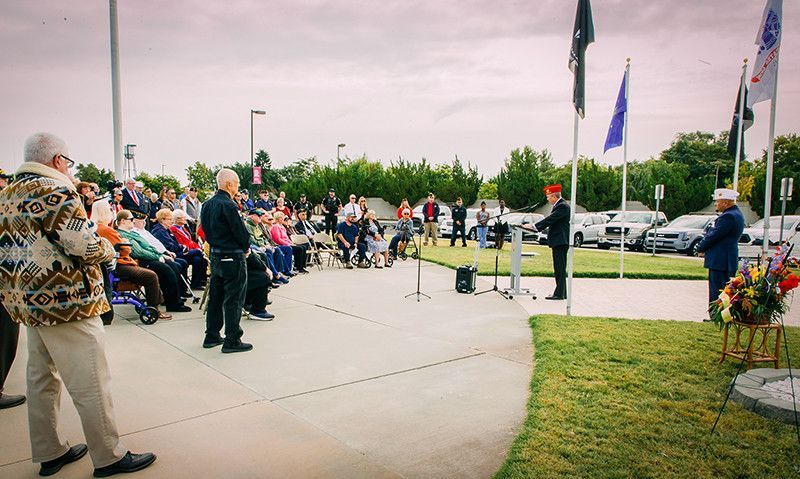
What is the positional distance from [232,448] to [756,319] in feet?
17.3

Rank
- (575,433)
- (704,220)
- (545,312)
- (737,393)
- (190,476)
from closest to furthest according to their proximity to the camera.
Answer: (190,476) < (575,433) < (737,393) < (545,312) < (704,220)

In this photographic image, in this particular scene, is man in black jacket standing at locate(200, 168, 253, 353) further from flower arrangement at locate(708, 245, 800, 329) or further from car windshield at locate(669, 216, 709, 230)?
car windshield at locate(669, 216, 709, 230)

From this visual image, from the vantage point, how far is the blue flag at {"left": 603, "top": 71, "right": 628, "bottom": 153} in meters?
14.6

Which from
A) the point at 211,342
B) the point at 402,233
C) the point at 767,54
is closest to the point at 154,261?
the point at 211,342

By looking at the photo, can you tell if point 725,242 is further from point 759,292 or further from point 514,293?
point 514,293

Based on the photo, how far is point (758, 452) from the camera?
3.62 metres

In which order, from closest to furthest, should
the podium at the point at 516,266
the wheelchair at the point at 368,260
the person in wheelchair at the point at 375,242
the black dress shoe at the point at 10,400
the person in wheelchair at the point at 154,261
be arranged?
1. the black dress shoe at the point at 10,400
2. the person in wheelchair at the point at 154,261
3. the podium at the point at 516,266
4. the wheelchair at the point at 368,260
5. the person in wheelchair at the point at 375,242

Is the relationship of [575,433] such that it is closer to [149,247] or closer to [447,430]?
[447,430]

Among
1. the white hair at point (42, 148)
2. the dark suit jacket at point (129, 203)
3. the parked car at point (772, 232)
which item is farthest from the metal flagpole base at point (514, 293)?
the parked car at point (772, 232)

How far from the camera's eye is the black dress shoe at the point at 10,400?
4.32 m

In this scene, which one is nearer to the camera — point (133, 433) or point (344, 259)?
point (133, 433)

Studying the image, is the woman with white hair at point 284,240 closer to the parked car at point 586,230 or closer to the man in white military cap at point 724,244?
the man in white military cap at point 724,244

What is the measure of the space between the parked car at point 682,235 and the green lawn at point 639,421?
17132mm

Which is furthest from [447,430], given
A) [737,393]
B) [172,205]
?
[172,205]
